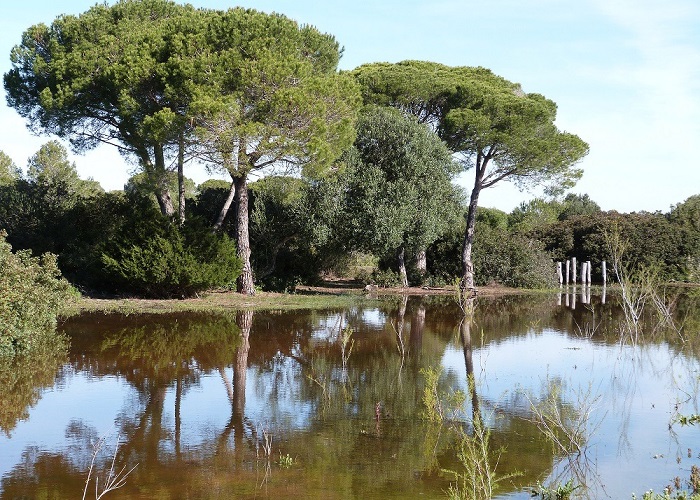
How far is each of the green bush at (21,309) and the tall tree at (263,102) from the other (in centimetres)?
755

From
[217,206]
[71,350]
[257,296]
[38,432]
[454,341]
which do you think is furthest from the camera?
[217,206]

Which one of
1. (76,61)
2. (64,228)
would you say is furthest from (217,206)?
(76,61)

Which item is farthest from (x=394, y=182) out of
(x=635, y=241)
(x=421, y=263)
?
(x=635, y=241)

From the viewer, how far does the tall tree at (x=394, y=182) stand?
26297mm

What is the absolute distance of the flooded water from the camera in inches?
276

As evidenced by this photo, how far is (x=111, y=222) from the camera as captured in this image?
25.4 m

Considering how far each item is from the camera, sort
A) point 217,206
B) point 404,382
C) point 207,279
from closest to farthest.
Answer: point 404,382
point 207,279
point 217,206

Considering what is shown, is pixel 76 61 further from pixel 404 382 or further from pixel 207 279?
pixel 404 382

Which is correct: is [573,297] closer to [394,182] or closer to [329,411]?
[394,182]

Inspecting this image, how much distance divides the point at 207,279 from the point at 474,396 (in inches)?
512

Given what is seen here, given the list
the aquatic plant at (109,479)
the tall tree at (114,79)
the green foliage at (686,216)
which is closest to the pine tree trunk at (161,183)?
the tall tree at (114,79)

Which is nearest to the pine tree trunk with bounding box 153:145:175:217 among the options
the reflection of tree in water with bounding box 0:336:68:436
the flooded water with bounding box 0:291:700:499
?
the flooded water with bounding box 0:291:700:499

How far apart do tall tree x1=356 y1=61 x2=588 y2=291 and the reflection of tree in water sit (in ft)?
63.9

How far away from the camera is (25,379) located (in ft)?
35.6
